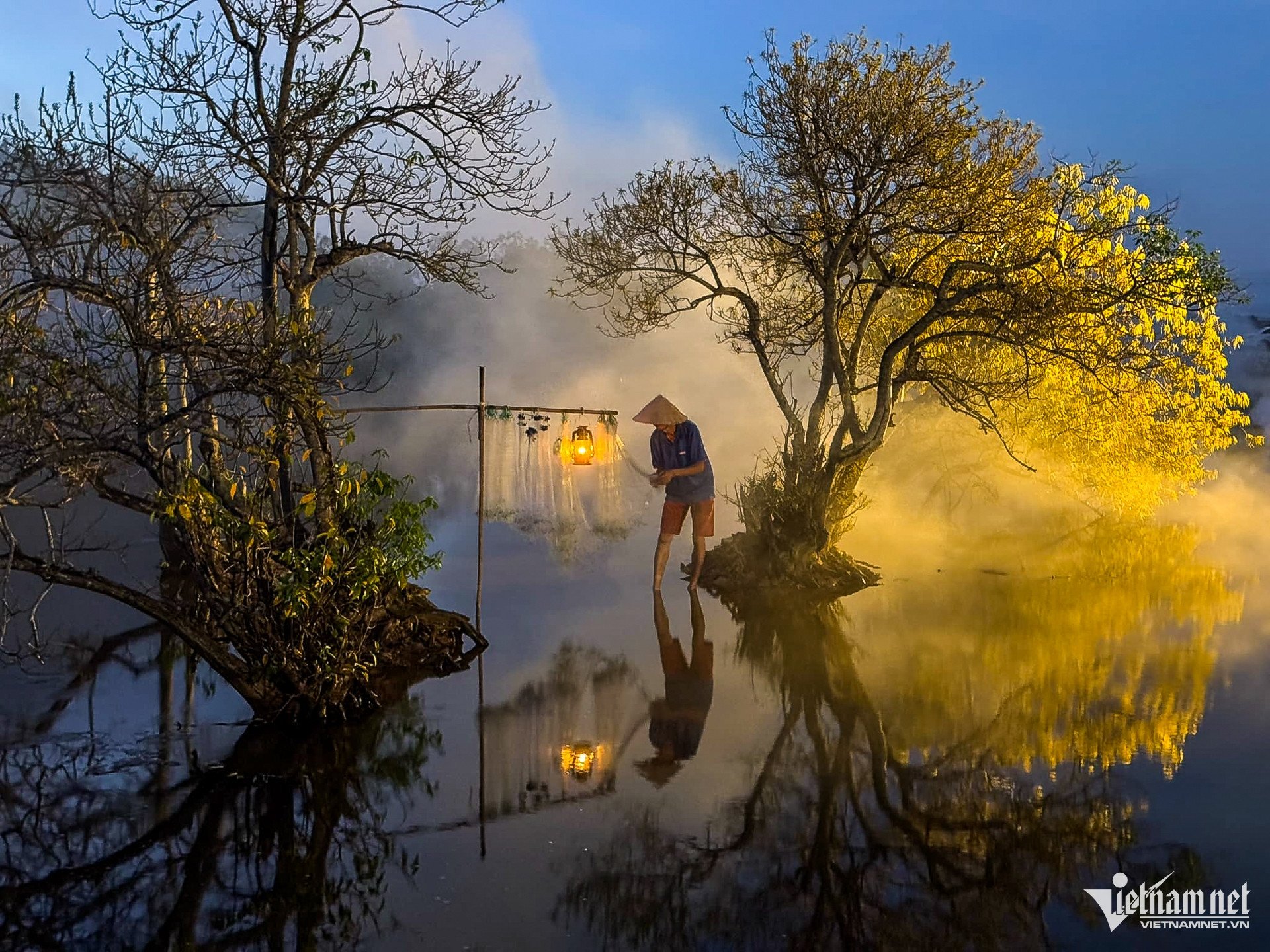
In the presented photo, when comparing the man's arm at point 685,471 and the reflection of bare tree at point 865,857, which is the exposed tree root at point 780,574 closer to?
the man's arm at point 685,471

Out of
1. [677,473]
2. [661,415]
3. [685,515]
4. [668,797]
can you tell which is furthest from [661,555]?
[668,797]

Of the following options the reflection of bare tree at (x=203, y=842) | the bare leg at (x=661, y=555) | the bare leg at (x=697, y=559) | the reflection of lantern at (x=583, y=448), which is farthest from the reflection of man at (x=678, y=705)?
the reflection of lantern at (x=583, y=448)

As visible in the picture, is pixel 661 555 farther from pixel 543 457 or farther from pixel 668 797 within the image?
pixel 668 797

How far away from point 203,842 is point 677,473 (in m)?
6.53

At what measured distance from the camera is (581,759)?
627cm

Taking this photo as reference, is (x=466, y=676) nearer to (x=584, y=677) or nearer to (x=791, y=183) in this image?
(x=584, y=677)

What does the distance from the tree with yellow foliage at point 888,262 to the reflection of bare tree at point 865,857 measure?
5.49m

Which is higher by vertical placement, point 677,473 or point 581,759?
point 677,473

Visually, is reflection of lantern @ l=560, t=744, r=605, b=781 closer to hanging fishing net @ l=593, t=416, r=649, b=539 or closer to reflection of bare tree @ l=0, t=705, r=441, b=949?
reflection of bare tree @ l=0, t=705, r=441, b=949

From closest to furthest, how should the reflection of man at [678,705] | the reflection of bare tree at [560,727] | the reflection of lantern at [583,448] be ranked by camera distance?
the reflection of bare tree at [560,727] → the reflection of man at [678,705] → the reflection of lantern at [583,448]

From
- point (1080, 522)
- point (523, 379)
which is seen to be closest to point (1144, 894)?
point (1080, 522)

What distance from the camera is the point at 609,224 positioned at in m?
12.5

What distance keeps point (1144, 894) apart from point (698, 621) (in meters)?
5.78

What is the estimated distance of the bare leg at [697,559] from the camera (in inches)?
452
